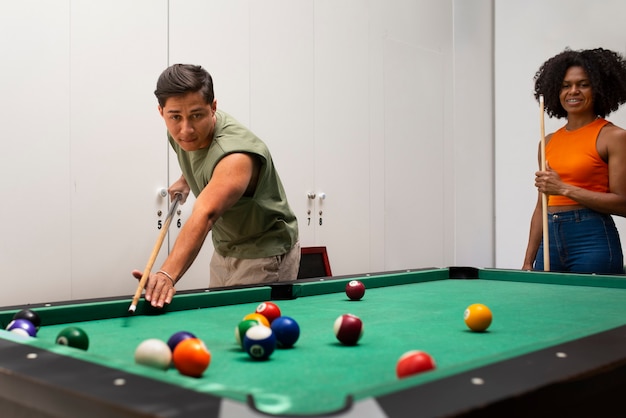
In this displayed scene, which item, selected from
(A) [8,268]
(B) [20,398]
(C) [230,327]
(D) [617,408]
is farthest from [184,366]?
(A) [8,268]

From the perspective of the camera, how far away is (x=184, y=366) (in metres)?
1.08

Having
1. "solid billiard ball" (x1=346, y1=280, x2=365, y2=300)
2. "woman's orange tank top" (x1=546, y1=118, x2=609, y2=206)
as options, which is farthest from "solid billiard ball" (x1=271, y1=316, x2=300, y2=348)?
"woman's orange tank top" (x1=546, y1=118, x2=609, y2=206)

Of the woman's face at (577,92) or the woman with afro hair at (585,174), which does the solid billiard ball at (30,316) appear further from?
the woman's face at (577,92)

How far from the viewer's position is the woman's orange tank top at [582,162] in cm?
297

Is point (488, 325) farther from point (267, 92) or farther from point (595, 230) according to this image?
point (267, 92)

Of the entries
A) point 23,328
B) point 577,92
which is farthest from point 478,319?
point 577,92

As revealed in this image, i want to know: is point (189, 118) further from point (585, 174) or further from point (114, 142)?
point (585, 174)

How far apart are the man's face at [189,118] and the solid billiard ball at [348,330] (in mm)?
1206

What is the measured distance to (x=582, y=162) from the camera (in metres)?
2.99

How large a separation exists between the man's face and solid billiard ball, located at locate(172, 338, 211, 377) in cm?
137

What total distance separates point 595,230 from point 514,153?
8.80 ft

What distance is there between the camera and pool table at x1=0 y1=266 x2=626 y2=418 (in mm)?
811

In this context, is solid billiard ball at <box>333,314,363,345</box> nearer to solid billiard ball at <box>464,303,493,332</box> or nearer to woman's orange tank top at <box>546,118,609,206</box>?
solid billiard ball at <box>464,303,493,332</box>

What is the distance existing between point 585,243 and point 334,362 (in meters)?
2.09
